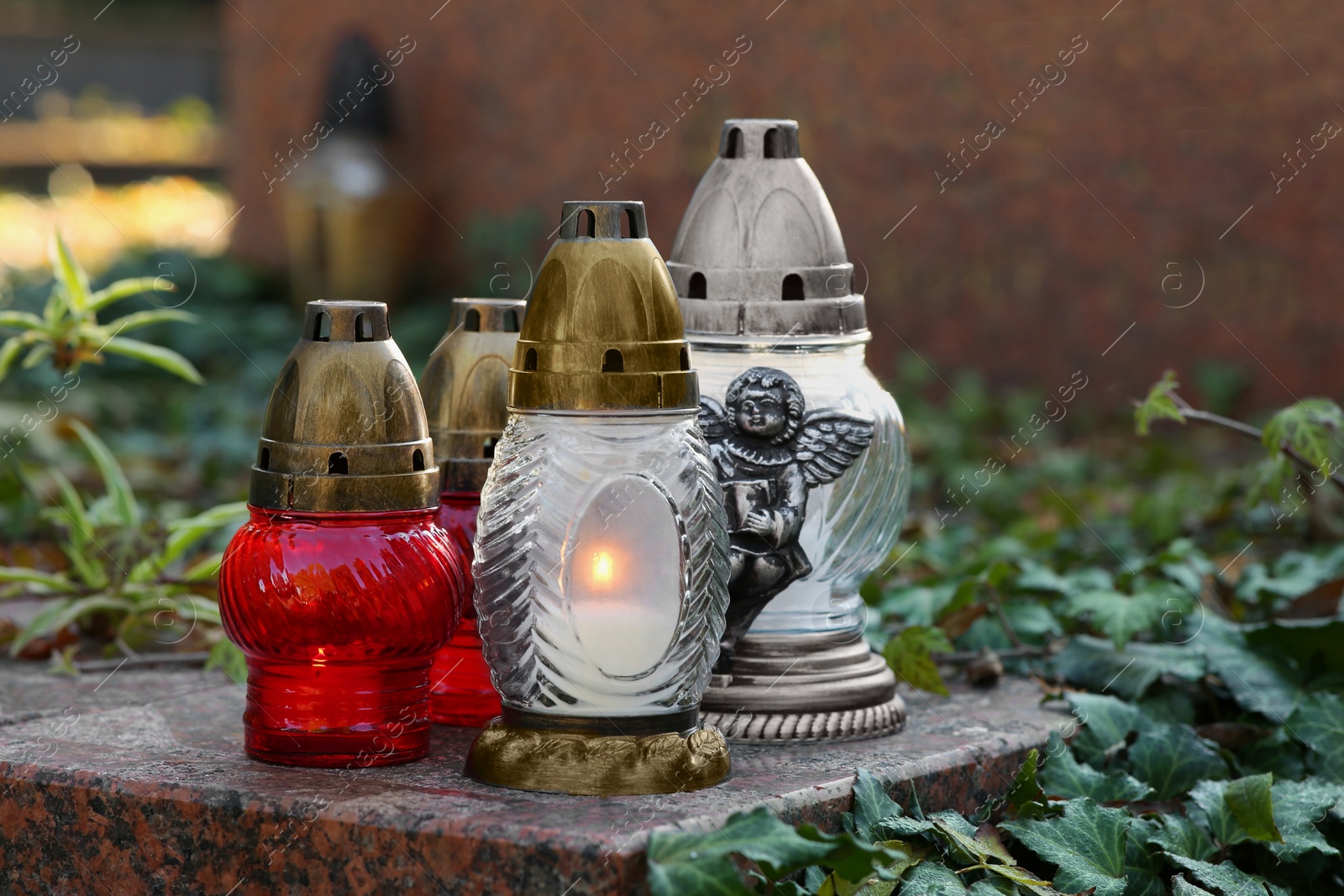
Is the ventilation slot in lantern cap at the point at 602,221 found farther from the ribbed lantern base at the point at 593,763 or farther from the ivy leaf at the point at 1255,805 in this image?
the ivy leaf at the point at 1255,805

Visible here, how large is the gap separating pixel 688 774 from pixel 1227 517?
261 centimetres

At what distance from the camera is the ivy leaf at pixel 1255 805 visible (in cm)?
179

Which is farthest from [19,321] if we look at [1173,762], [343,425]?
[1173,762]

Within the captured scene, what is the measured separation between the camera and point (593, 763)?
1532 millimetres

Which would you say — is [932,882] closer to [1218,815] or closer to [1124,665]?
[1218,815]

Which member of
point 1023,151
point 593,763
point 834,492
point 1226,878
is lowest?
point 1226,878

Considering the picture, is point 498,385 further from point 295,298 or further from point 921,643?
point 295,298

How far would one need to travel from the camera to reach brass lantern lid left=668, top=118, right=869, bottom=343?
5.96ft

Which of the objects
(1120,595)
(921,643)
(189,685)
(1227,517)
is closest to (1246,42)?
(1227,517)

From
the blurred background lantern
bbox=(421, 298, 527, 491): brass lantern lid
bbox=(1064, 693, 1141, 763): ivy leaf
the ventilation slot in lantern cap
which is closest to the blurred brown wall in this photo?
the blurred background lantern

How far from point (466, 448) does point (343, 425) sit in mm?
306

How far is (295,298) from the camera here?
26.5 feet

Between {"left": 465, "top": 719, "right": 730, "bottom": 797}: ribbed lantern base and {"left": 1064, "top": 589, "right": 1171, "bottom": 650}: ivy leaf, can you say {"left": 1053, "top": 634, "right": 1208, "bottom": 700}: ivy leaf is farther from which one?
{"left": 465, "top": 719, "right": 730, "bottom": 797}: ribbed lantern base

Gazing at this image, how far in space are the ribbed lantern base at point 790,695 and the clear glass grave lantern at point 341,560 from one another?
37 centimetres
